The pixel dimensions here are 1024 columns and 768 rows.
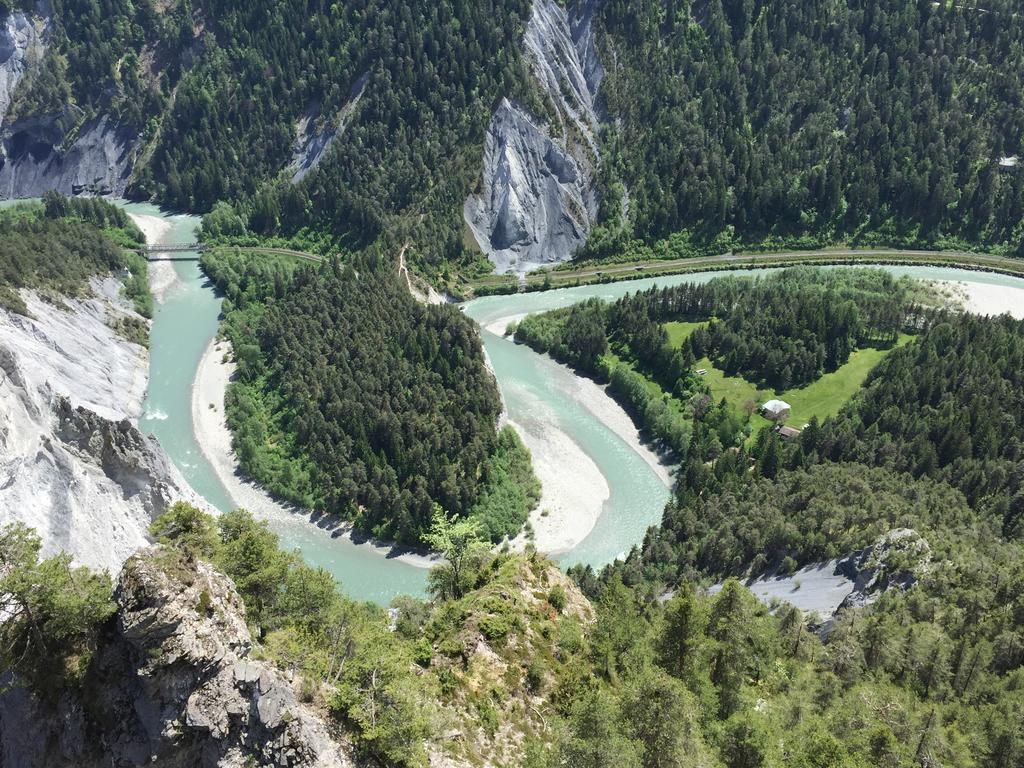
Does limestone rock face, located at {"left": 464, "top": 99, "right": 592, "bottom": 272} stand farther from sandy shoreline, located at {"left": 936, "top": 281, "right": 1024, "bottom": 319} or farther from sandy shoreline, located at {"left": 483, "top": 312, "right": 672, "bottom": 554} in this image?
sandy shoreline, located at {"left": 936, "top": 281, "right": 1024, "bottom": 319}

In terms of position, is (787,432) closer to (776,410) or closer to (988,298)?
(776,410)

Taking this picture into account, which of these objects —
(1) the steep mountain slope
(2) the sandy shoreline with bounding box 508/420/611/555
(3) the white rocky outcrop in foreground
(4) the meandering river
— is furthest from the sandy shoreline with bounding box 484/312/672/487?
(1) the steep mountain slope

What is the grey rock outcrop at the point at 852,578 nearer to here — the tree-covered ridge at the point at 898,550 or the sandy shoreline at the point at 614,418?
the tree-covered ridge at the point at 898,550

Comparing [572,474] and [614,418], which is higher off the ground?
[614,418]

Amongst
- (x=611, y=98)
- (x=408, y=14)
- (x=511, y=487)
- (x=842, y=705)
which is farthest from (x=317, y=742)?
(x=408, y=14)

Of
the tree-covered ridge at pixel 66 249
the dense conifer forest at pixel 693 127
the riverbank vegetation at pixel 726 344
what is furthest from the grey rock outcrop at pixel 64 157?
the riverbank vegetation at pixel 726 344

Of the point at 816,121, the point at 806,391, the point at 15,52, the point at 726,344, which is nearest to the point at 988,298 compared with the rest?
the point at 806,391
